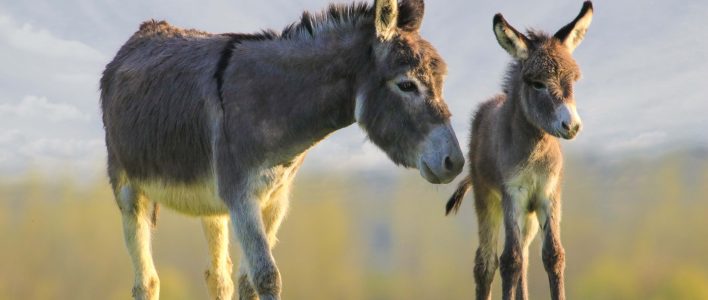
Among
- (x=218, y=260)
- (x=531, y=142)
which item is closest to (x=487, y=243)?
(x=531, y=142)

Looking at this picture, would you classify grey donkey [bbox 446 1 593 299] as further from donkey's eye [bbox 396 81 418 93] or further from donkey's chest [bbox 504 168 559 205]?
donkey's eye [bbox 396 81 418 93]

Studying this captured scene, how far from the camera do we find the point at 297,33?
6.74 metres

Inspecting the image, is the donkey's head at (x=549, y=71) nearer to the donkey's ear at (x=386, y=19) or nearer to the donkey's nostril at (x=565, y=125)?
the donkey's nostril at (x=565, y=125)

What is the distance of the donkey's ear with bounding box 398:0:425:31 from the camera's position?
20.7ft

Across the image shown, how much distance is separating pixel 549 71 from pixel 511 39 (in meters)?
0.51

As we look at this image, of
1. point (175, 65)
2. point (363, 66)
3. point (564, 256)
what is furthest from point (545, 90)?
point (175, 65)

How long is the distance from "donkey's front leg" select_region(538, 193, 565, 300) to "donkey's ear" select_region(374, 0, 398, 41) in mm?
3406

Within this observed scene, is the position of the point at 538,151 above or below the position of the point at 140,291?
above

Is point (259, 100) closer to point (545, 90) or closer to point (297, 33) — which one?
point (297, 33)

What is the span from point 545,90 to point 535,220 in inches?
71.7

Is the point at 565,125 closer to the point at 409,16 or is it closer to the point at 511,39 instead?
the point at 511,39

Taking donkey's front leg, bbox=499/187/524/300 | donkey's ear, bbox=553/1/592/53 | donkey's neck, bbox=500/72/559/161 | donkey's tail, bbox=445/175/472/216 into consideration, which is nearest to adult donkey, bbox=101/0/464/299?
donkey's front leg, bbox=499/187/524/300

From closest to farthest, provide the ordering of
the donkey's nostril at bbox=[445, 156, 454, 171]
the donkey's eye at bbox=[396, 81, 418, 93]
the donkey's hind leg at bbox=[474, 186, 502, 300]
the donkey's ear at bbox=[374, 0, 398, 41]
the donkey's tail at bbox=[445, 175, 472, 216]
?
the donkey's nostril at bbox=[445, 156, 454, 171], the donkey's eye at bbox=[396, 81, 418, 93], the donkey's ear at bbox=[374, 0, 398, 41], the donkey's hind leg at bbox=[474, 186, 502, 300], the donkey's tail at bbox=[445, 175, 472, 216]

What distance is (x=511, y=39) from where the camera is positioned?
Answer: 8.56 meters
